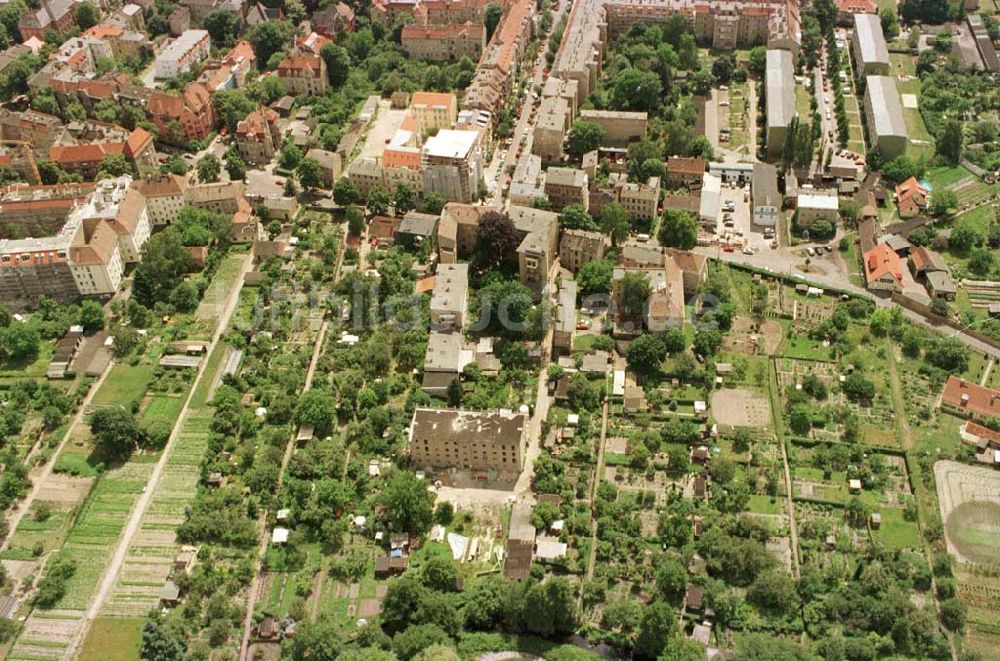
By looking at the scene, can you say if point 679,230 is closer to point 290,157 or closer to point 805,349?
point 805,349

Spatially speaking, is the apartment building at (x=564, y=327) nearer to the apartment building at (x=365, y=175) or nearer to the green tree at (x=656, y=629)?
the green tree at (x=656, y=629)

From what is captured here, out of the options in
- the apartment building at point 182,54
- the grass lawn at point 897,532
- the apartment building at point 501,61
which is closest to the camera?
the grass lawn at point 897,532

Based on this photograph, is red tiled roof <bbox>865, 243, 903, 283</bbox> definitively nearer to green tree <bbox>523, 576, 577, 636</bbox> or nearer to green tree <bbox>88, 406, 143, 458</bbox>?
green tree <bbox>523, 576, 577, 636</bbox>

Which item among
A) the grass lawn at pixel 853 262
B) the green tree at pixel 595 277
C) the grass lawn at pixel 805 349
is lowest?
the grass lawn at pixel 805 349

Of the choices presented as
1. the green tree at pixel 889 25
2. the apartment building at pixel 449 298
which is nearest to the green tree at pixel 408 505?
the apartment building at pixel 449 298

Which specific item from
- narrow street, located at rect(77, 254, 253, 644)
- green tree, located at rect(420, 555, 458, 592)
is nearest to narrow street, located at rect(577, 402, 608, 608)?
green tree, located at rect(420, 555, 458, 592)

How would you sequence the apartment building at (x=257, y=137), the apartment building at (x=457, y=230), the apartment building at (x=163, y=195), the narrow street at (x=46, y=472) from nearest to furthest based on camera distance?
the narrow street at (x=46, y=472) → the apartment building at (x=457, y=230) → the apartment building at (x=163, y=195) → the apartment building at (x=257, y=137)

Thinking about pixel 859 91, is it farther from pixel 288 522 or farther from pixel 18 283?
pixel 18 283

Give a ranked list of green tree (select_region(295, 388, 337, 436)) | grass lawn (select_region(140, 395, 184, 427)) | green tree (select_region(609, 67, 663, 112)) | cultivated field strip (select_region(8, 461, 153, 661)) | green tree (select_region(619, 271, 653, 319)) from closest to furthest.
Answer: cultivated field strip (select_region(8, 461, 153, 661)) → green tree (select_region(295, 388, 337, 436)) → grass lawn (select_region(140, 395, 184, 427)) → green tree (select_region(619, 271, 653, 319)) → green tree (select_region(609, 67, 663, 112))
